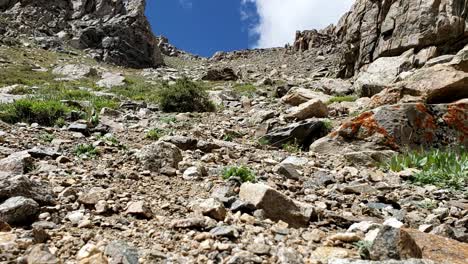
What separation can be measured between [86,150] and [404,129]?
23.2 feet

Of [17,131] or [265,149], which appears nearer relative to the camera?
[17,131]

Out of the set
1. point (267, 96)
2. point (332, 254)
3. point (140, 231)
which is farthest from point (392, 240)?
point (267, 96)

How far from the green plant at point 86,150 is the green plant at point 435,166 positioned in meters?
5.88

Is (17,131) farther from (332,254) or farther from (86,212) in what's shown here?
(332,254)

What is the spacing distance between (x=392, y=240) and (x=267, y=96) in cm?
1815

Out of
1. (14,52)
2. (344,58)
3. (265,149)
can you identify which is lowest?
(265,149)

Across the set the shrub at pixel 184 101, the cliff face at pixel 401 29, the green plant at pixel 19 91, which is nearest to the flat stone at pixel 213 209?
the shrub at pixel 184 101

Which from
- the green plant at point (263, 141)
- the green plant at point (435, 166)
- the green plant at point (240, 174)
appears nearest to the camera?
the green plant at point (240, 174)

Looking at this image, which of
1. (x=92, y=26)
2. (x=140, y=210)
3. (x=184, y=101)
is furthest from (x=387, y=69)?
(x=92, y=26)

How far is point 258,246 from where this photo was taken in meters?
3.99

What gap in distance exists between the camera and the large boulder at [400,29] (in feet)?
67.4

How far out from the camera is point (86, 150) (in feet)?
26.1

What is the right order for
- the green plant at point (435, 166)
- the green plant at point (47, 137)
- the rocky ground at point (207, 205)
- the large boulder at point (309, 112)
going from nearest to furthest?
1. the rocky ground at point (207, 205)
2. the green plant at point (435, 166)
3. the green plant at point (47, 137)
4. the large boulder at point (309, 112)

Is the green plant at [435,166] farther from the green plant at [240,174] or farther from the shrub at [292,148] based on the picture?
the green plant at [240,174]
